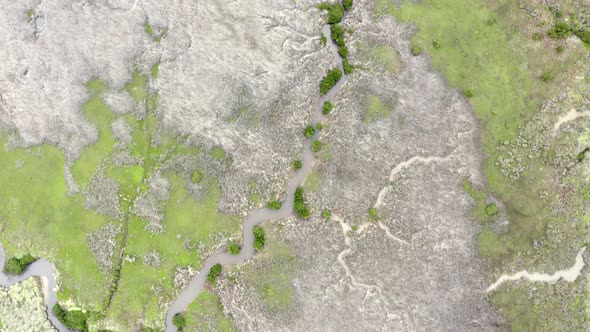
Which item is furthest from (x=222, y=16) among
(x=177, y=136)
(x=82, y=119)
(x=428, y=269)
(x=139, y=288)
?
(x=428, y=269)

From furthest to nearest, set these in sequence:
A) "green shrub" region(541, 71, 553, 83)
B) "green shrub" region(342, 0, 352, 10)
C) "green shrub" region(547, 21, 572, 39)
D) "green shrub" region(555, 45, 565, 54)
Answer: "green shrub" region(342, 0, 352, 10)
"green shrub" region(547, 21, 572, 39)
"green shrub" region(555, 45, 565, 54)
"green shrub" region(541, 71, 553, 83)

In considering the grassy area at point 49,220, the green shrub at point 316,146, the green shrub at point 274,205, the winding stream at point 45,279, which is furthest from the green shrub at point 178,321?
the green shrub at point 316,146

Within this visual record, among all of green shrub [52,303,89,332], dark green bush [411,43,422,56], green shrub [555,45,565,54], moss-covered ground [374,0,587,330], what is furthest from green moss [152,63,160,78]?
green shrub [555,45,565,54]

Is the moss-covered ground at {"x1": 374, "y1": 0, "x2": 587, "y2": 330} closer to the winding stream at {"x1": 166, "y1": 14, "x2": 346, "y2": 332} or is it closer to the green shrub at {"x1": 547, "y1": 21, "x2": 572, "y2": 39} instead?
the green shrub at {"x1": 547, "y1": 21, "x2": 572, "y2": 39}

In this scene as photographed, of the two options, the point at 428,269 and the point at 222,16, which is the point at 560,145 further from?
the point at 222,16

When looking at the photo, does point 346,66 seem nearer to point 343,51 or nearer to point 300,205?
point 343,51

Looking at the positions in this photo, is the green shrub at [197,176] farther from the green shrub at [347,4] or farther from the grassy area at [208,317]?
the green shrub at [347,4]
